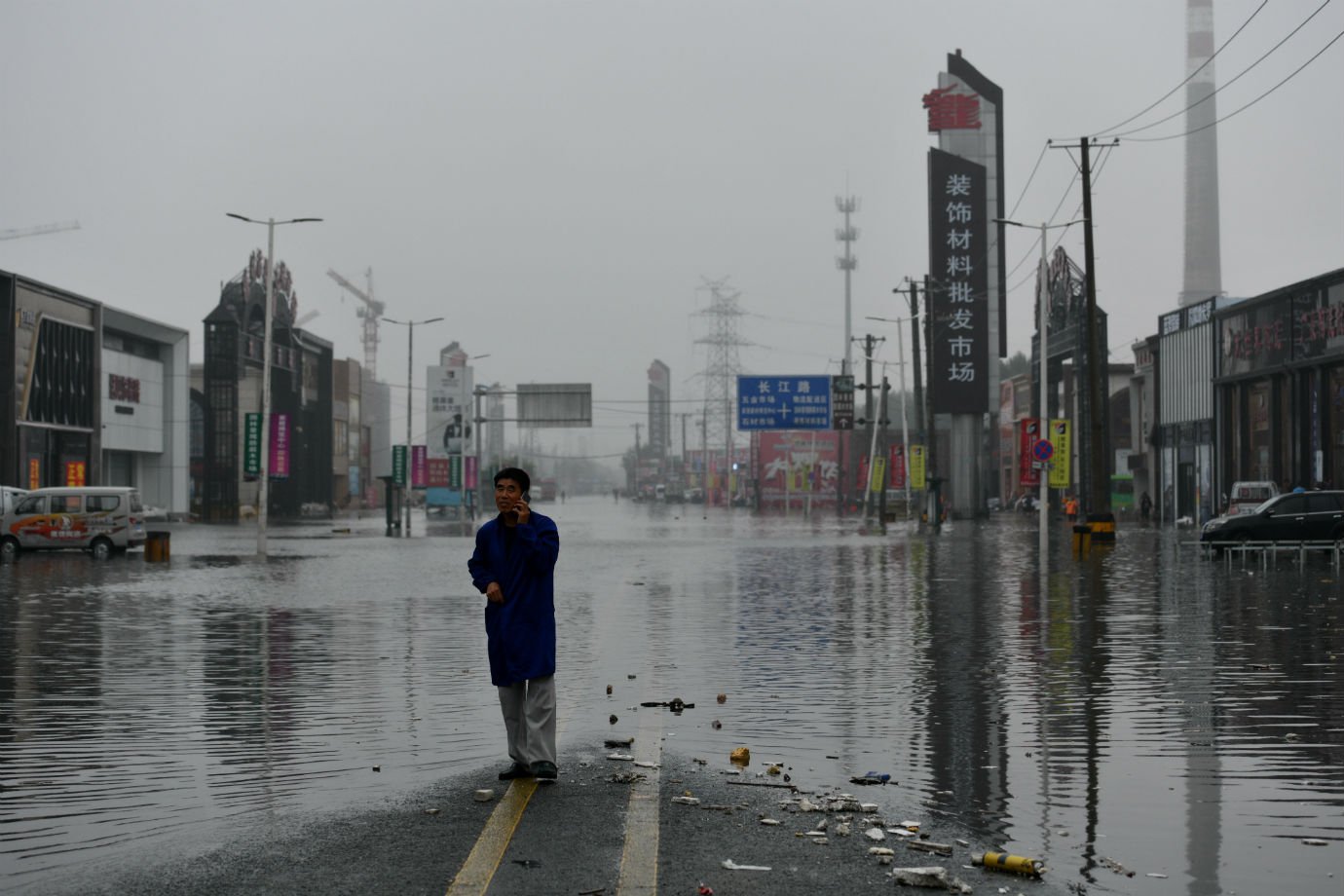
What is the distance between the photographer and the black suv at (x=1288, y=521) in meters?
34.8

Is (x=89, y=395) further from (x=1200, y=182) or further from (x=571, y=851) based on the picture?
(x=1200, y=182)

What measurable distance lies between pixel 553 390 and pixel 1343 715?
80.3 metres

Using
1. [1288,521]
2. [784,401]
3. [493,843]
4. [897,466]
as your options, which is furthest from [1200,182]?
[493,843]

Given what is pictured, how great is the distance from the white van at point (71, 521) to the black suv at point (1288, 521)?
2646cm

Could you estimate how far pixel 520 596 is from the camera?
8359 mm

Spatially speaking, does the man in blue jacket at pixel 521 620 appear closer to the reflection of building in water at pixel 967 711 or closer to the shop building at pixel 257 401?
the reflection of building in water at pixel 967 711

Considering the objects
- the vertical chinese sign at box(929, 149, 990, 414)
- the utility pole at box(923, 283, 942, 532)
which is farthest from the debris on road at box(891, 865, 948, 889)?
the vertical chinese sign at box(929, 149, 990, 414)

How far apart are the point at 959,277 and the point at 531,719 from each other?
2656 inches

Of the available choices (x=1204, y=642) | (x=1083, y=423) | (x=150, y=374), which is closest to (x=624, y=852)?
(x=1204, y=642)

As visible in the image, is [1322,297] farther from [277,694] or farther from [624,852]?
[624,852]

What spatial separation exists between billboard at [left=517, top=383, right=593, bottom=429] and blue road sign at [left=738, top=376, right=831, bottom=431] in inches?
587

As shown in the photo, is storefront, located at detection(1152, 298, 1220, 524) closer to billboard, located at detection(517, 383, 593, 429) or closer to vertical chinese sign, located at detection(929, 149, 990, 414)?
vertical chinese sign, located at detection(929, 149, 990, 414)

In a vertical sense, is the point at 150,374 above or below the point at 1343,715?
above

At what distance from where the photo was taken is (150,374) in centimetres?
8400
